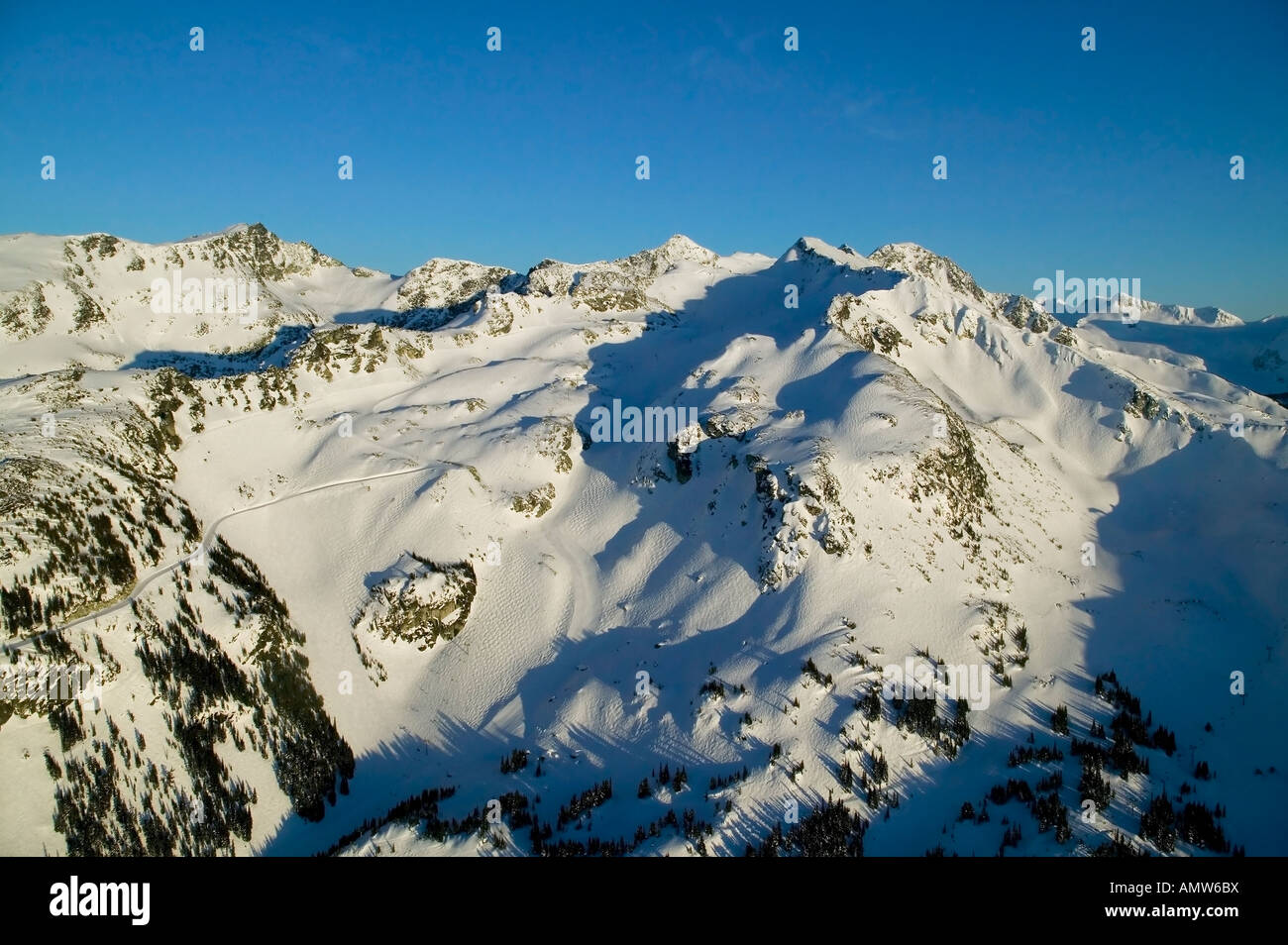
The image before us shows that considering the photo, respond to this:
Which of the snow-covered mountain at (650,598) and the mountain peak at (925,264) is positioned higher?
the mountain peak at (925,264)

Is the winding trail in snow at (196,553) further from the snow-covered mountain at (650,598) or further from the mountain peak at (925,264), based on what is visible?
the mountain peak at (925,264)

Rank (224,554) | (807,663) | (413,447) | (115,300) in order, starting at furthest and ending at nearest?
(115,300), (413,447), (224,554), (807,663)

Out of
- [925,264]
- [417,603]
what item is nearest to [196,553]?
[417,603]

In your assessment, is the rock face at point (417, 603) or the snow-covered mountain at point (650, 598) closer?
the snow-covered mountain at point (650, 598)

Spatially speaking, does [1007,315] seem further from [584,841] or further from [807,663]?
[584,841]

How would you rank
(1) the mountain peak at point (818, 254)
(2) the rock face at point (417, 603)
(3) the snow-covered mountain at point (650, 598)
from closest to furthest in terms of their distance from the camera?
(3) the snow-covered mountain at point (650, 598) < (2) the rock face at point (417, 603) < (1) the mountain peak at point (818, 254)

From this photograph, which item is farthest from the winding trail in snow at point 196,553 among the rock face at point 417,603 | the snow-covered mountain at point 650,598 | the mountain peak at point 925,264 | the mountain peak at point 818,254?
the mountain peak at point 925,264

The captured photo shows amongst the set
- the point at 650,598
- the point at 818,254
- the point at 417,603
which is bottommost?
the point at 650,598

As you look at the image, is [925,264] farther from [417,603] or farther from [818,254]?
[417,603]
